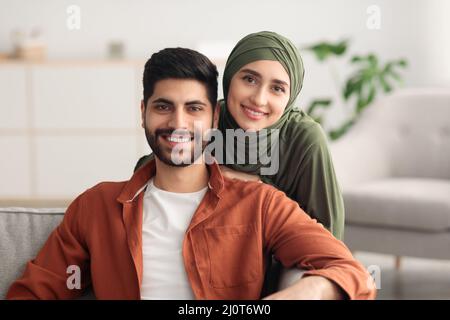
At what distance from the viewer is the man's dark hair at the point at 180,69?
1.54 m

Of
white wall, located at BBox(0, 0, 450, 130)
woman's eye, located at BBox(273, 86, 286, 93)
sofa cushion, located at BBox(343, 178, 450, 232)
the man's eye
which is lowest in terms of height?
sofa cushion, located at BBox(343, 178, 450, 232)

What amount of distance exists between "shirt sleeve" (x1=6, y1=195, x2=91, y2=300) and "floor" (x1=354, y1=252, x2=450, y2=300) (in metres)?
1.48

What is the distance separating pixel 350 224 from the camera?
9.48 feet

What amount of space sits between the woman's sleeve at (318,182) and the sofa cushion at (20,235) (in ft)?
1.98


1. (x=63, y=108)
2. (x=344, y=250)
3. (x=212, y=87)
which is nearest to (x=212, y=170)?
(x=212, y=87)

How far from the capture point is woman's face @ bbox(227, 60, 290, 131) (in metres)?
1.65

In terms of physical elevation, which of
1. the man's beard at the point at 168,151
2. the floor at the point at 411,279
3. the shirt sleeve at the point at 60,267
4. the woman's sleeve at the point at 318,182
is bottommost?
the floor at the point at 411,279

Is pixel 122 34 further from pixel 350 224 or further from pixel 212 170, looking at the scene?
pixel 212 170

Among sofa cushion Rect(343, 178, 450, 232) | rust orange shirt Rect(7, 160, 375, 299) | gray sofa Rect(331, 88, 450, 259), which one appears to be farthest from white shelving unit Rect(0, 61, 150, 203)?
rust orange shirt Rect(7, 160, 375, 299)

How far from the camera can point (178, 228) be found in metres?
1.54

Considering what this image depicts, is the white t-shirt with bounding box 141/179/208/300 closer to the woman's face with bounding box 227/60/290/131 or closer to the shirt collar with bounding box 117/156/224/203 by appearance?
the shirt collar with bounding box 117/156/224/203

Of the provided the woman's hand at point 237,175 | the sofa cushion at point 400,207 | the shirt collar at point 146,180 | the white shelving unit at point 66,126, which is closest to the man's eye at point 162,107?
the shirt collar at point 146,180

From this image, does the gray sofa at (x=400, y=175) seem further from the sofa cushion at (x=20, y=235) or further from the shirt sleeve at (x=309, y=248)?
the sofa cushion at (x=20, y=235)

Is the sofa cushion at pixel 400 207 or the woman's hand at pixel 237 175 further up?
the woman's hand at pixel 237 175
